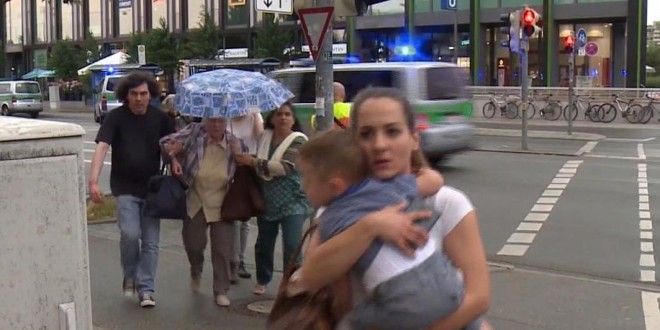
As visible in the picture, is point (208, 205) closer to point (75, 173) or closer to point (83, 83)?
point (75, 173)

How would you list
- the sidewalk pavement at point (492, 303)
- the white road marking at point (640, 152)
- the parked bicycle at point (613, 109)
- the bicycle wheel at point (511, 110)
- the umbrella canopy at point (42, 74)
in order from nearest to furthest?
1. the sidewalk pavement at point (492, 303)
2. the white road marking at point (640, 152)
3. the parked bicycle at point (613, 109)
4. the bicycle wheel at point (511, 110)
5. the umbrella canopy at point (42, 74)

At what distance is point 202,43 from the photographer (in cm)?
5097

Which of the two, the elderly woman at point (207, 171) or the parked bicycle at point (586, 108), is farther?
the parked bicycle at point (586, 108)

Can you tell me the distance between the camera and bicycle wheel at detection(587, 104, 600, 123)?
30.6 meters

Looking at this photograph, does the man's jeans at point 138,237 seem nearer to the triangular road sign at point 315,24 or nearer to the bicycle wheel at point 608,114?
the triangular road sign at point 315,24

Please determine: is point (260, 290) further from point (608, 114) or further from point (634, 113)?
point (608, 114)

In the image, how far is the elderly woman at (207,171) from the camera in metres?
6.62

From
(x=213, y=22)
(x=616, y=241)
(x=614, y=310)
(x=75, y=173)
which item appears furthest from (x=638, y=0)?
(x=75, y=173)

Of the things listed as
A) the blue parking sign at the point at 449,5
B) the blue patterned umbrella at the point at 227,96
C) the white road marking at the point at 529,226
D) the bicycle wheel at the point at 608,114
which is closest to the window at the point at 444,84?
the white road marking at the point at 529,226

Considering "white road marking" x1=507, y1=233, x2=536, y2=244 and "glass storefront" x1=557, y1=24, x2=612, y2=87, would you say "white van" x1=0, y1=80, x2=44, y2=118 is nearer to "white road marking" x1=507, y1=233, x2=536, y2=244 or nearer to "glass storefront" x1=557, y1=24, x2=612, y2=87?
"glass storefront" x1=557, y1=24, x2=612, y2=87

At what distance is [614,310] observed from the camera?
6789 mm

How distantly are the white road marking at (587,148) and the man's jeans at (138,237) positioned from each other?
14.3 m

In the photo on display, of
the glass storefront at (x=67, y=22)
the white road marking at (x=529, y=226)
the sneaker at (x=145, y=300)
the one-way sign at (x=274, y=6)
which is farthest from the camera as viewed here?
the glass storefront at (x=67, y=22)

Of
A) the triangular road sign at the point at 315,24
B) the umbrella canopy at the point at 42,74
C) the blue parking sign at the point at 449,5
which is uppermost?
the blue parking sign at the point at 449,5
